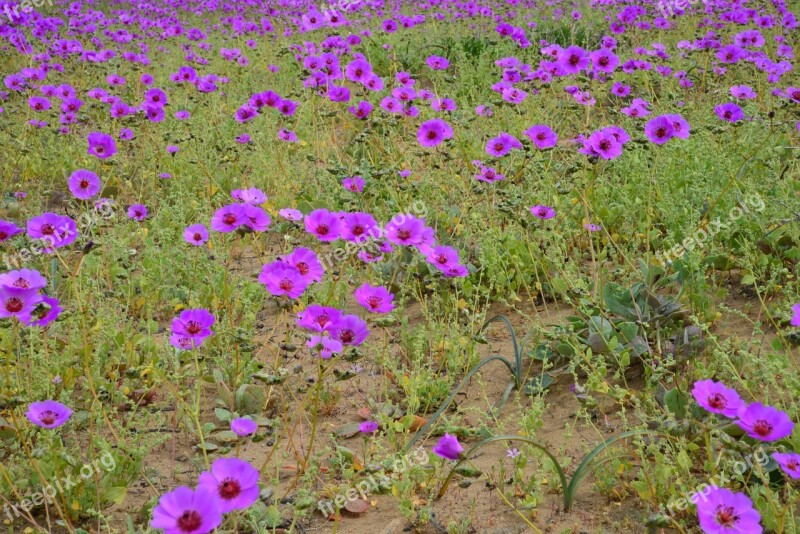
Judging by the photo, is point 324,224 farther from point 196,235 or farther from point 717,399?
point 717,399

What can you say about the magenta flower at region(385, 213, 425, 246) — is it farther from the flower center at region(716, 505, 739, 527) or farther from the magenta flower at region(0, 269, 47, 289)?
the flower center at region(716, 505, 739, 527)

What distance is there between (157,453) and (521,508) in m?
1.12

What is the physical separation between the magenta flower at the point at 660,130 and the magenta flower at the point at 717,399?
1.32 metres

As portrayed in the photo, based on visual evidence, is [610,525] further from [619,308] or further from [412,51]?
[412,51]

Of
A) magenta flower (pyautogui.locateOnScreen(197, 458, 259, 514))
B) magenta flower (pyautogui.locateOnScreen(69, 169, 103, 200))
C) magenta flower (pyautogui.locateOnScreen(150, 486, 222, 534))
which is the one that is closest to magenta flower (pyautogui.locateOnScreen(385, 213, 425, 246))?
magenta flower (pyautogui.locateOnScreen(197, 458, 259, 514))

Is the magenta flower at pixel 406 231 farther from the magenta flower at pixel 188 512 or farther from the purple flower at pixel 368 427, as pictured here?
the magenta flower at pixel 188 512

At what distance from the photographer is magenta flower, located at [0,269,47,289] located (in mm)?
1735

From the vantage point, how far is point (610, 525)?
6.16ft

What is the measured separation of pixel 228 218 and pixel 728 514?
4.97 ft

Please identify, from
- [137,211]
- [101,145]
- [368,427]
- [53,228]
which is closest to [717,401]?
[368,427]

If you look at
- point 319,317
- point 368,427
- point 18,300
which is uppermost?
point 18,300

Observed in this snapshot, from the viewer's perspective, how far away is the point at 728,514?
55.9 inches

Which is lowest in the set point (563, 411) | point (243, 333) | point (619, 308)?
point (563, 411)

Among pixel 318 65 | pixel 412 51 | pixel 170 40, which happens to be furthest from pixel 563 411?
pixel 170 40
